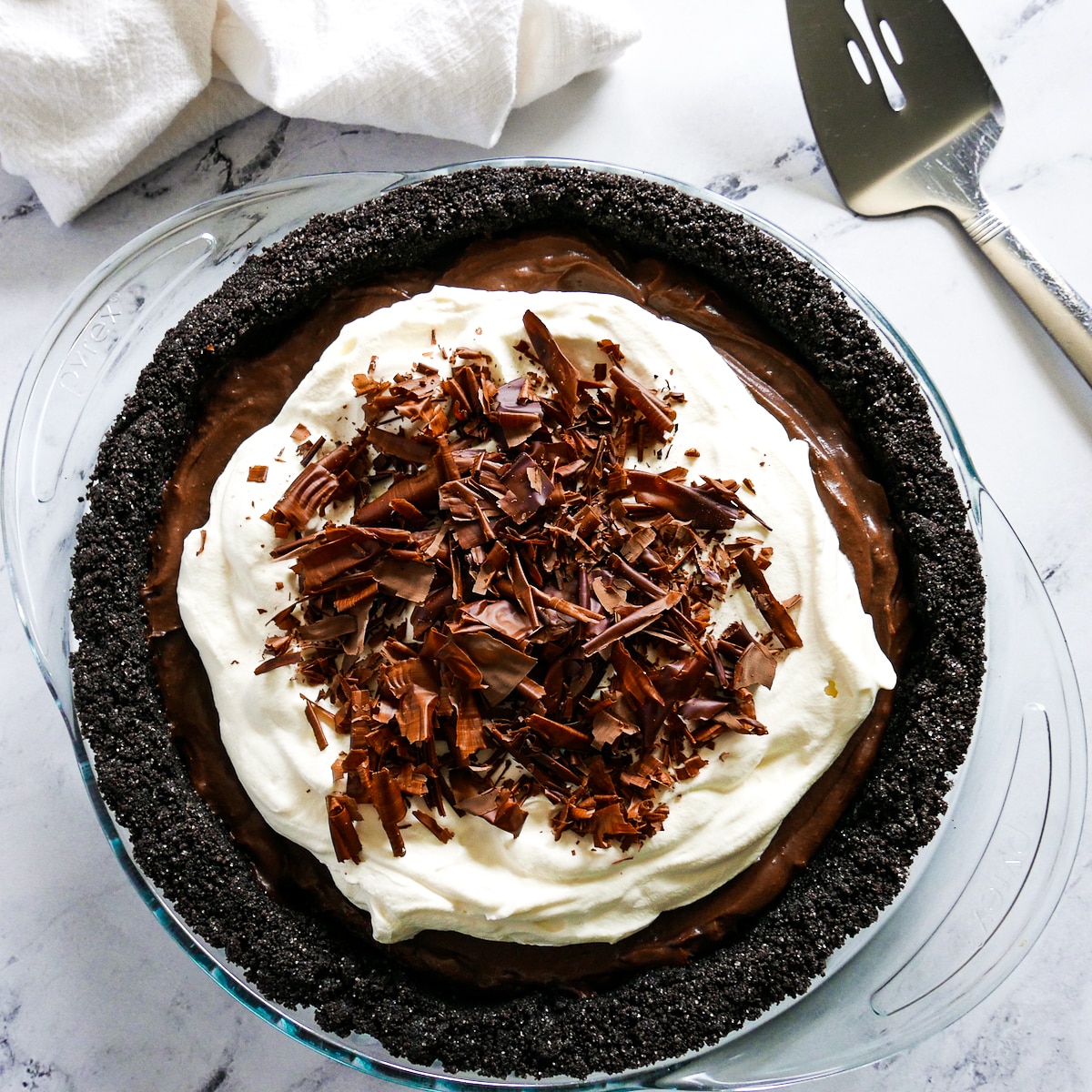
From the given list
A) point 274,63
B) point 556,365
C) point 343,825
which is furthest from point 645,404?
point 274,63

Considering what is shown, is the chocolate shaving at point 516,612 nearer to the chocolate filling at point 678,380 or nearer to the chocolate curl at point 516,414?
the chocolate curl at point 516,414

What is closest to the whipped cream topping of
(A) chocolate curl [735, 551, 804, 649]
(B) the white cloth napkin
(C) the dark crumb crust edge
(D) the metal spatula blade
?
(A) chocolate curl [735, 551, 804, 649]

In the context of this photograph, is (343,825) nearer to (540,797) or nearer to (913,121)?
(540,797)

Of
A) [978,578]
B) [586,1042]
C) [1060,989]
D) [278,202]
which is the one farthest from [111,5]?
[1060,989]

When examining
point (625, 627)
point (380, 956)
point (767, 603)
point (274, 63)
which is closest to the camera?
point (625, 627)

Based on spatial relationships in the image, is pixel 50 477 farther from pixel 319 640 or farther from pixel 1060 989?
pixel 1060 989

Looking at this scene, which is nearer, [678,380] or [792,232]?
[678,380]
